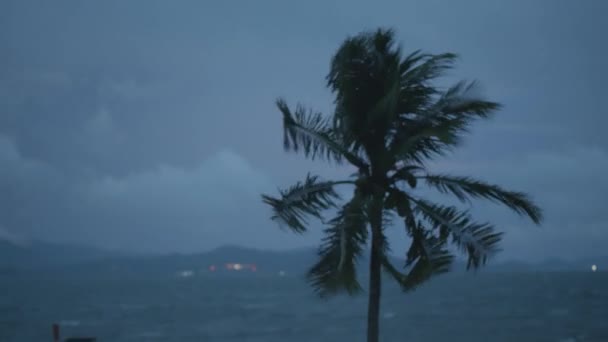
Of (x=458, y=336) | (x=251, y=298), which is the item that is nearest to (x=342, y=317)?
(x=458, y=336)

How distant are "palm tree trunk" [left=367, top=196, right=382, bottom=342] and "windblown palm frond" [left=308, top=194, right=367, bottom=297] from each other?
0.39 feet

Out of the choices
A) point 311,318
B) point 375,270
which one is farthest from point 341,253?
point 311,318

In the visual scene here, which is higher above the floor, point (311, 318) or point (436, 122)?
point (436, 122)

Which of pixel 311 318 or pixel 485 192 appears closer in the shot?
pixel 485 192

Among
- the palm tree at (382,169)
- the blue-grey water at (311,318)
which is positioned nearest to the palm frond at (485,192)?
the palm tree at (382,169)

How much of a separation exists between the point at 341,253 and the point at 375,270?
0.66m

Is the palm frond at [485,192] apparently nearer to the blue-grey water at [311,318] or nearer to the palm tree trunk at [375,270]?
the palm tree trunk at [375,270]

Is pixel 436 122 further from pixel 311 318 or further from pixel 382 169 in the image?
pixel 311 318

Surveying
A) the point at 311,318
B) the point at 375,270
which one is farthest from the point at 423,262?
the point at 311,318

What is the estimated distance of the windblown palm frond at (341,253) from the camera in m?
7.30

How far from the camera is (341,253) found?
7.17m

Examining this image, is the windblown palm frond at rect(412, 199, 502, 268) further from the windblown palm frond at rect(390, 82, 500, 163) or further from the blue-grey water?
the blue-grey water

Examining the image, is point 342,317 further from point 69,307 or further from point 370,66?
point 370,66

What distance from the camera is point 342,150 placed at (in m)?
7.90
